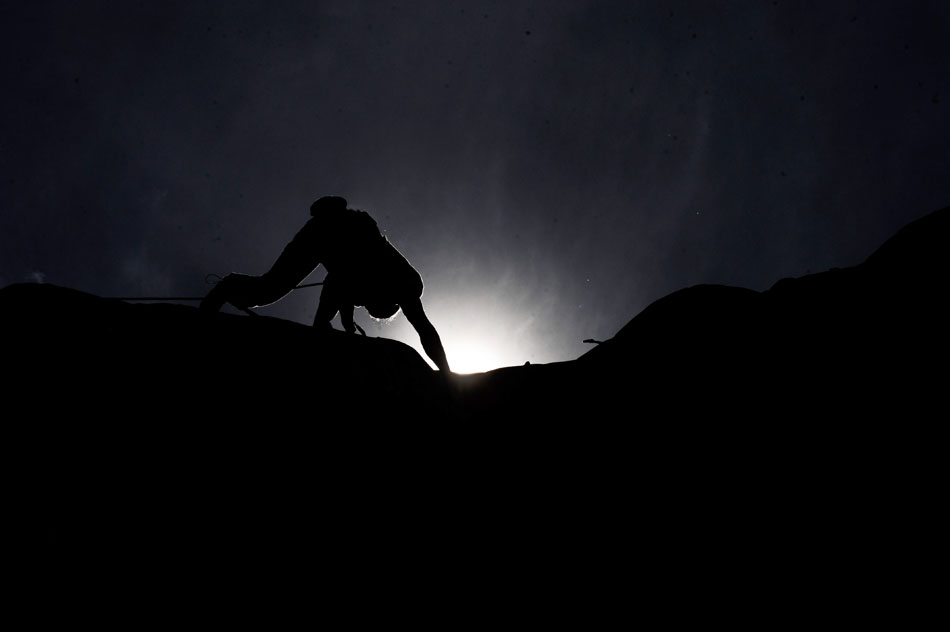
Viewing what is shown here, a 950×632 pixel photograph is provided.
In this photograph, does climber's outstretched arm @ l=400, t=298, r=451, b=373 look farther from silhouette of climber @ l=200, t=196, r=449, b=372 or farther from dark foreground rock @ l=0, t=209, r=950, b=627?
dark foreground rock @ l=0, t=209, r=950, b=627

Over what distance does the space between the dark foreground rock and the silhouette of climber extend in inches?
46.1

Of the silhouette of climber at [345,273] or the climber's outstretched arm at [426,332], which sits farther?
the climber's outstretched arm at [426,332]

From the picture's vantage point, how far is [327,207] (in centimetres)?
657

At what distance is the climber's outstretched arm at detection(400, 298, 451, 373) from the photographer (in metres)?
6.66

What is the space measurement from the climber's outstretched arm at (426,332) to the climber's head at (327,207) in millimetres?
1639

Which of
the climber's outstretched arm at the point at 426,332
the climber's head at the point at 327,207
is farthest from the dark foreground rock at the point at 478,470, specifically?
the climber's head at the point at 327,207

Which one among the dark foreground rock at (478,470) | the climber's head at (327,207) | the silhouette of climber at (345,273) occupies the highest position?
the climber's head at (327,207)

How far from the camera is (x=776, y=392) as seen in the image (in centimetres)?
467

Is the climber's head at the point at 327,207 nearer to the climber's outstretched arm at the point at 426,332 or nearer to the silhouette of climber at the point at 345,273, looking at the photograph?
the silhouette of climber at the point at 345,273

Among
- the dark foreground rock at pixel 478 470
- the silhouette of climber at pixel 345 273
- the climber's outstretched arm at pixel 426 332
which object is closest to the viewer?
the dark foreground rock at pixel 478 470

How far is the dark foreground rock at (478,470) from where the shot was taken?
3625 mm

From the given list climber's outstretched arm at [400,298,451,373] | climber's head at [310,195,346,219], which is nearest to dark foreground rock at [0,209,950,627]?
climber's outstretched arm at [400,298,451,373]

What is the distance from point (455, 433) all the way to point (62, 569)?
11.8 feet

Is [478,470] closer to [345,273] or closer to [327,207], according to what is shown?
[345,273]
